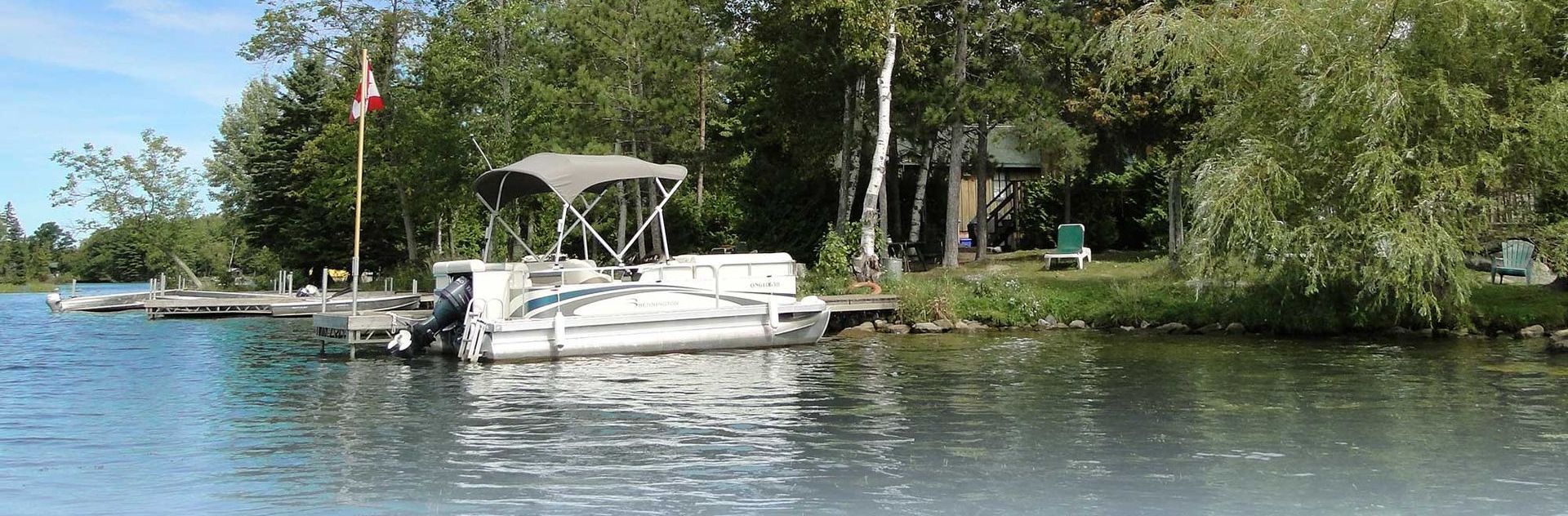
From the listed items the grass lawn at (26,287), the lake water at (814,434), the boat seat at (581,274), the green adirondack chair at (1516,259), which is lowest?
the lake water at (814,434)

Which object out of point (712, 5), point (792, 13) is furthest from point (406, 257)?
point (792, 13)

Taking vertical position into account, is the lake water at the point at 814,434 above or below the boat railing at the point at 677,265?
below

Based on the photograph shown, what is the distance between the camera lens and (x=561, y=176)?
19.7 m

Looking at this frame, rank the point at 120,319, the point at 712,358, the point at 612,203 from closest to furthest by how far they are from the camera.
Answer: the point at 712,358 < the point at 120,319 < the point at 612,203

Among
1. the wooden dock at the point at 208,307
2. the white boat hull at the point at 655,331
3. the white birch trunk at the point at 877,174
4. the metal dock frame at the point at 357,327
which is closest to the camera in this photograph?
the white boat hull at the point at 655,331

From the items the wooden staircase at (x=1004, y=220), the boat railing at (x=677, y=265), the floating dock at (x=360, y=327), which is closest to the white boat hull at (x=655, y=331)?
the boat railing at (x=677, y=265)

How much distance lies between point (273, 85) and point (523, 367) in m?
62.1

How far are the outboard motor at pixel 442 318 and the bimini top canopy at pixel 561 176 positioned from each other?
2.06 m

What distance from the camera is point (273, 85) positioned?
72.3 metres

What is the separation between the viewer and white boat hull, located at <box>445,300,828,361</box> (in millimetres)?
18203

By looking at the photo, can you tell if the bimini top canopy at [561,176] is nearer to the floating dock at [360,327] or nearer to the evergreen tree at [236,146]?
the floating dock at [360,327]

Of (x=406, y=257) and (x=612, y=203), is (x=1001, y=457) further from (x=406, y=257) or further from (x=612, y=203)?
(x=406, y=257)

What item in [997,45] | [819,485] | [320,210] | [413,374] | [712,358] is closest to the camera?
[819,485]

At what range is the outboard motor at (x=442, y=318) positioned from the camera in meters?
18.7
